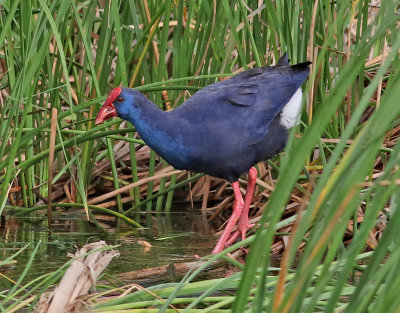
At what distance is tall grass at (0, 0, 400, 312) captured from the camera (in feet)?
3.87

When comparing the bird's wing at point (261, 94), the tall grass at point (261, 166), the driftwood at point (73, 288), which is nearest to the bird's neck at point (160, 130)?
the tall grass at point (261, 166)

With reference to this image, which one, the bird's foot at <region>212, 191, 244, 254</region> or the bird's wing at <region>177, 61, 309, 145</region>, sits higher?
the bird's wing at <region>177, 61, 309, 145</region>

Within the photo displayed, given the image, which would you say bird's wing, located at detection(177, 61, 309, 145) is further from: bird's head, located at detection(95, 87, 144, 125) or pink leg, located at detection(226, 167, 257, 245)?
pink leg, located at detection(226, 167, 257, 245)

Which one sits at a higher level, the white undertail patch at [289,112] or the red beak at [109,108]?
the red beak at [109,108]

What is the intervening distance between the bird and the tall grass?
8 cm

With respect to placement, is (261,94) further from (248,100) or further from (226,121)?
(226,121)

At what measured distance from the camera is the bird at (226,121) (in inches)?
120

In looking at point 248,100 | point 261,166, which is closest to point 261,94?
point 248,100

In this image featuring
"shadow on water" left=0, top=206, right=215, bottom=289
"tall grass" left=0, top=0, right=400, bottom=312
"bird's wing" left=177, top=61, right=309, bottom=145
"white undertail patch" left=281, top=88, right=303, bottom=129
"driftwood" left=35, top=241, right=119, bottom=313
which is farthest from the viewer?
"white undertail patch" left=281, top=88, right=303, bottom=129

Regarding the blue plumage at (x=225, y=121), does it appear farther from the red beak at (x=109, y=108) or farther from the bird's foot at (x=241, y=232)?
the bird's foot at (x=241, y=232)

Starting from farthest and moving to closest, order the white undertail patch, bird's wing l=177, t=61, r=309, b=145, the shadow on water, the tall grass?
the white undertail patch → bird's wing l=177, t=61, r=309, b=145 → the shadow on water → the tall grass

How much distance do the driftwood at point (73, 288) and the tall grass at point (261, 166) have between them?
0.15 m

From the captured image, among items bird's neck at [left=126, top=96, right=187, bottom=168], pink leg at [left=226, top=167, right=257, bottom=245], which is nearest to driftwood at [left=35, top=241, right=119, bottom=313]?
bird's neck at [left=126, top=96, right=187, bottom=168]

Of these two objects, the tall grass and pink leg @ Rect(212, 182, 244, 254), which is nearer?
the tall grass
